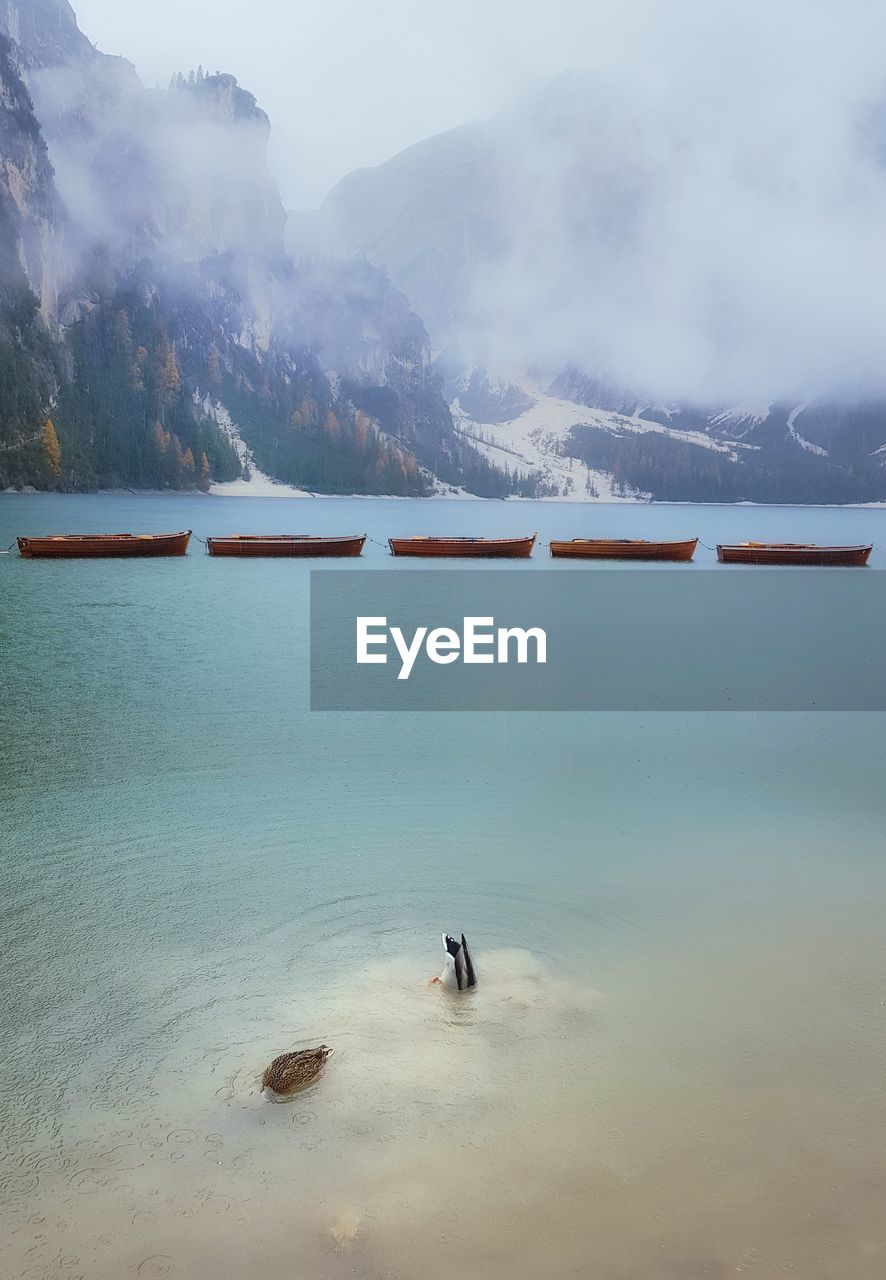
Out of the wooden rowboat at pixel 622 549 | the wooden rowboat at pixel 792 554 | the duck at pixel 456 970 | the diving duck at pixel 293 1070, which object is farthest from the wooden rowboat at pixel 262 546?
the diving duck at pixel 293 1070

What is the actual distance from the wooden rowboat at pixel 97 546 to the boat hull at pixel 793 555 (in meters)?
48.4

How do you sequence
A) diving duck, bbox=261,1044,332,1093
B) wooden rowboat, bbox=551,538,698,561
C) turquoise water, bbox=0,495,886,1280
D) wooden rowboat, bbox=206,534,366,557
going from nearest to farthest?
turquoise water, bbox=0,495,886,1280, diving duck, bbox=261,1044,332,1093, wooden rowboat, bbox=206,534,366,557, wooden rowboat, bbox=551,538,698,561

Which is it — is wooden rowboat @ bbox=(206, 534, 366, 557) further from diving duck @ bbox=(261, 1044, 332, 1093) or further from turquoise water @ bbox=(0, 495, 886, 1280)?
diving duck @ bbox=(261, 1044, 332, 1093)

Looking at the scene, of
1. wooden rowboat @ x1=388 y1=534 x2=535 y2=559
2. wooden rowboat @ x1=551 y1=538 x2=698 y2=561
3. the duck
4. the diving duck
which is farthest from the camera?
wooden rowboat @ x1=551 y1=538 x2=698 y2=561

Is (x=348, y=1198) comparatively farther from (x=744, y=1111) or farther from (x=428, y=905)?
(x=428, y=905)

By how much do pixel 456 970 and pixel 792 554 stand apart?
8190 cm

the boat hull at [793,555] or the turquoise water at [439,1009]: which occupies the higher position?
the boat hull at [793,555]

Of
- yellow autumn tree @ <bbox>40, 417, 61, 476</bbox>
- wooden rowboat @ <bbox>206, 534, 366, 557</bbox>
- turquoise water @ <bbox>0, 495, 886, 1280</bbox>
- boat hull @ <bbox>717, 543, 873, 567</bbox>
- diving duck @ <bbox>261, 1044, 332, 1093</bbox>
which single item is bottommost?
turquoise water @ <bbox>0, 495, 886, 1280</bbox>

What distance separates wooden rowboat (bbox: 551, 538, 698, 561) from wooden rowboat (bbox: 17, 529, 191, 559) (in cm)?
3298

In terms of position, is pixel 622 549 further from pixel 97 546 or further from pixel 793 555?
A: pixel 97 546

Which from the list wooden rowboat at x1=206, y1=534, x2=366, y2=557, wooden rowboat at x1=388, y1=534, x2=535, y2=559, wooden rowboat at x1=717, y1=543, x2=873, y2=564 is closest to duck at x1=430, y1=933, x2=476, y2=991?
wooden rowboat at x1=206, y1=534, x2=366, y2=557

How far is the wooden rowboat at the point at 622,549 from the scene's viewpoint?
273 ft

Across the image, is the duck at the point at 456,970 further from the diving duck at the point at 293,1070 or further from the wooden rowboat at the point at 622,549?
the wooden rowboat at the point at 622,549

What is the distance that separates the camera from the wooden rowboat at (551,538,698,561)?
273 ft
